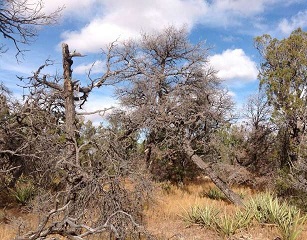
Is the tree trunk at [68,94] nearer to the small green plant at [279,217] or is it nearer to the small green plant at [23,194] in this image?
the small green plant at [23,194]

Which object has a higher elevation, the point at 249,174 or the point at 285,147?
the point at 285,147

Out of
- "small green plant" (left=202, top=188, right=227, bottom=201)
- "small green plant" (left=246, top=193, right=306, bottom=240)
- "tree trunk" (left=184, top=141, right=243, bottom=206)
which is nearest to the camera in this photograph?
"small green plant" (left=246, top=193, right=306, bottom=240)

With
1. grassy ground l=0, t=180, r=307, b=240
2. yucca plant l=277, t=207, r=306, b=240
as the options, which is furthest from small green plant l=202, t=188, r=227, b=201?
yucca plant l=277, t=207, r=306, b=240

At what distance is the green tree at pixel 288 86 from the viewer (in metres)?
15.0

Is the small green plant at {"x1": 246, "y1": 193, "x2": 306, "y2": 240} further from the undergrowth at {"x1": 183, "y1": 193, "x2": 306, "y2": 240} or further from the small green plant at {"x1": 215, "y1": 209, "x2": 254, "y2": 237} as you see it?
the small green plant at {"x1": 215, "y1": 209, "x2": 254, "y2": 237}

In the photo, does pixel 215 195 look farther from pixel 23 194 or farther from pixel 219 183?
pixel 23 194

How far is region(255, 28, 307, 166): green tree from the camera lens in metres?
15.0

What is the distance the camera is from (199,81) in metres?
Answer: 17.4

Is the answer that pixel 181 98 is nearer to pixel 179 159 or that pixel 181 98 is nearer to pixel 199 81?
pixel 199 81

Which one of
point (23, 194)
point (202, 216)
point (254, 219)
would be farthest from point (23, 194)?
point (254, 219)

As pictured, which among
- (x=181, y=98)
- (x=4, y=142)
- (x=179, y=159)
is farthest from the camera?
(x=179, y=159)

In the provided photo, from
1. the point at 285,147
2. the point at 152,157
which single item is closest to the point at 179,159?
the point at 152,157

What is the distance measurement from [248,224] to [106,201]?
4.51m

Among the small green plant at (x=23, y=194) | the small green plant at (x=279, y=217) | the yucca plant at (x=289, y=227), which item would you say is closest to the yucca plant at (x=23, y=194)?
the small green plant at (x=23, y=194)
